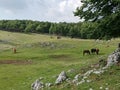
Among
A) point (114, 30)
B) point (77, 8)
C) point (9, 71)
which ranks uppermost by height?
point (77, 8)

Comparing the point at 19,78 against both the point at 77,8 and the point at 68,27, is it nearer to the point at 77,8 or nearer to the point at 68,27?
the point at 77,8

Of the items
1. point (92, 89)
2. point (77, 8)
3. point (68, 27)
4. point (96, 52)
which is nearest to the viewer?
point (92, 89)

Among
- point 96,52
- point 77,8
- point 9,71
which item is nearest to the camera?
point 77,8

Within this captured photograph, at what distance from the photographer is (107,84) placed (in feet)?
84.2

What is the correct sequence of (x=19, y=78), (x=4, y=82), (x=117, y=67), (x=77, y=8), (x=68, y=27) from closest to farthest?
(x=117, y=67) < (x=77, y=8) < (x=4, y=82) < (x=19, y=78) < (x=68, y=27)

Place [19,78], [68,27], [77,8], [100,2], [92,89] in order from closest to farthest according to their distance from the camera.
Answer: [92,89], [100,2], [77,8], [19,78], [68,27]

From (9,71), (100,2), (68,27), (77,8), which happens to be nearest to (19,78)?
(9,71)

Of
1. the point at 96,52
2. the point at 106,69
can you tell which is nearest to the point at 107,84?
the point at 106,69

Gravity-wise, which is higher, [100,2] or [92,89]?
[100,2]

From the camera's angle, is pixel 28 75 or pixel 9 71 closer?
pixel 28 75

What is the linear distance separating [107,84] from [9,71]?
30612mm

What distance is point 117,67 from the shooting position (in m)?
28.8

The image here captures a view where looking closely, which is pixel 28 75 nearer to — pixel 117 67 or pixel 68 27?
pixel 117 67

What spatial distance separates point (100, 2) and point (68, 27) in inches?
6481
